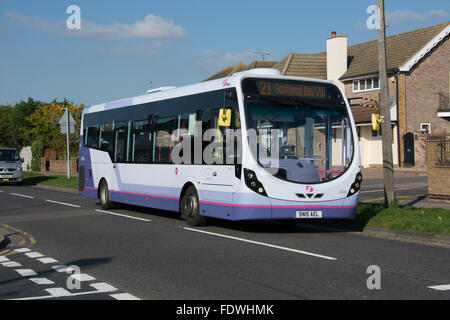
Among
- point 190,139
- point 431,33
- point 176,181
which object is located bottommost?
point 176,181

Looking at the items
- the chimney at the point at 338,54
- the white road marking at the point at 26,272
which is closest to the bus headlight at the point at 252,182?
the white road marking at the point at 26,272

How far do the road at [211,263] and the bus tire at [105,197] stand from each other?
4.17m

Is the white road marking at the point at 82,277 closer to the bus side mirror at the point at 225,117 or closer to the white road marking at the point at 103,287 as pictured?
the white road marking at the point at 103,287

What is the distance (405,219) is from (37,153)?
47.2 metres

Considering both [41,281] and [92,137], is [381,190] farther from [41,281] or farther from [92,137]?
[41,281]

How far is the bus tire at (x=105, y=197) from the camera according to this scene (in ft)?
62.1

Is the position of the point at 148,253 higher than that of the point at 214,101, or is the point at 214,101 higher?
the point at 214,101

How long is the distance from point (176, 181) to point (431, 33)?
108 ft

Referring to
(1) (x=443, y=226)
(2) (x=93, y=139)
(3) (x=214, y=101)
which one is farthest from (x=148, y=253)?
(2) (x=93, y=139)

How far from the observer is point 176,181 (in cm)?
1462

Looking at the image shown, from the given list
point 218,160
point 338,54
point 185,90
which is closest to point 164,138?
point 185,90

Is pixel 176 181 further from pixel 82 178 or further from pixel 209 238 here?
pixel 82 178

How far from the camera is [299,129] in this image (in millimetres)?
12641
